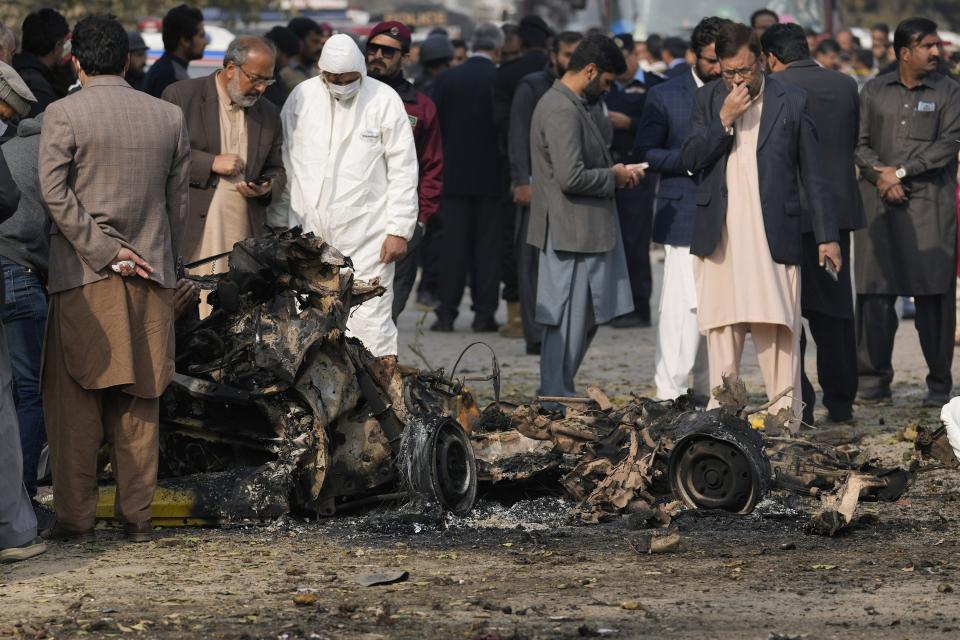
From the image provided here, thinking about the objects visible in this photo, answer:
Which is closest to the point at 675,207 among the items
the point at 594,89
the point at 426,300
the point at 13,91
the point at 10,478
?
the point at 594,89

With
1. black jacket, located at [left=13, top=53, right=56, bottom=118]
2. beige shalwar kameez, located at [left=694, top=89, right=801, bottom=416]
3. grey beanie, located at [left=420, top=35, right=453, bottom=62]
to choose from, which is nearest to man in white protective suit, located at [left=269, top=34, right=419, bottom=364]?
black jacket, located at [left=13, top=53, right=56, bottom=118]

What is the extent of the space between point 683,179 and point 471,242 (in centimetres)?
459

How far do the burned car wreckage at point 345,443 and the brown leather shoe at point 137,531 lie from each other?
0.24 meters

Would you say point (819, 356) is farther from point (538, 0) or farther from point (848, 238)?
point (538, 0)

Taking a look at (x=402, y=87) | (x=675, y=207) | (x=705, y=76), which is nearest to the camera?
(x=675, y=207)

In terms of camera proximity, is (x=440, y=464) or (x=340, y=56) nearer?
(x=440, y=464)

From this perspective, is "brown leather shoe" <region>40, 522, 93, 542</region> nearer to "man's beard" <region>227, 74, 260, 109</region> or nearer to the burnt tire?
the burnt tire

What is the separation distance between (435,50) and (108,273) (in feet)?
31.4

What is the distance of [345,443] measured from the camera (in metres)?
7.31

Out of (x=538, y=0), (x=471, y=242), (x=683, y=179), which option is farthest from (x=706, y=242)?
(x=538, y=0)

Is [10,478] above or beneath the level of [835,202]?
beneath

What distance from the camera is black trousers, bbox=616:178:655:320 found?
14.7 m

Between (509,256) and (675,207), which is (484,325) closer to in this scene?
(509,256)

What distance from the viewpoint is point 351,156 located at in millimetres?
9195
